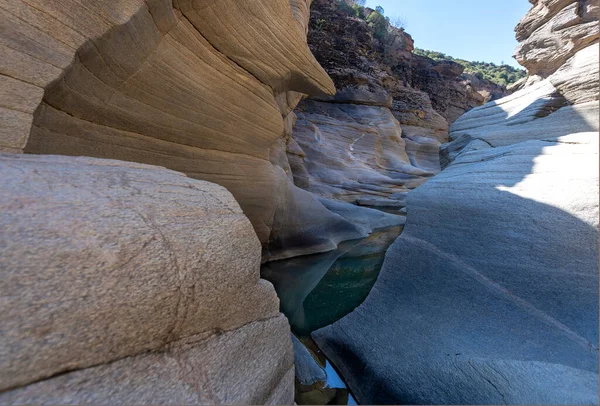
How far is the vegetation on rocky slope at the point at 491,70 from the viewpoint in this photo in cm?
3772

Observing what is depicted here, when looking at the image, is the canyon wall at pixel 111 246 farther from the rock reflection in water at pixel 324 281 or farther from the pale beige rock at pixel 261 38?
the rock reflection in water at pixel 324 281

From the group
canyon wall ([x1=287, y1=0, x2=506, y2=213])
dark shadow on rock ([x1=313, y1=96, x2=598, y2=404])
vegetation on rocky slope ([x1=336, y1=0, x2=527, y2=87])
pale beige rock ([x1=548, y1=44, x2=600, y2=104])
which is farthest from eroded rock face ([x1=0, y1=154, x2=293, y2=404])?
vegetation on rocky slope ([x1=336, y1=0, x2=527, y2=87])

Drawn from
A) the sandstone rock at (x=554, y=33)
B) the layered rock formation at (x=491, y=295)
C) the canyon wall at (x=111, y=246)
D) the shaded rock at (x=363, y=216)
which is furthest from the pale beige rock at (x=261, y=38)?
the sandstone rock at (x=554, y=33)

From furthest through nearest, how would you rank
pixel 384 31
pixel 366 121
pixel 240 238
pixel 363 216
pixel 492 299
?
pixel 384 31 → pixel 366 121 → pixel 363 216 → pixel 492 299 → pixel 240 238

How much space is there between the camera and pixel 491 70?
46.5 meters

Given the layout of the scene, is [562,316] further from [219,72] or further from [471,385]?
[219,72]

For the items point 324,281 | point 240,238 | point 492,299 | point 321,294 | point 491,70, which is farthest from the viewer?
point 491,70

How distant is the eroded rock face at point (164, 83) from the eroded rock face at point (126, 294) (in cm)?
129

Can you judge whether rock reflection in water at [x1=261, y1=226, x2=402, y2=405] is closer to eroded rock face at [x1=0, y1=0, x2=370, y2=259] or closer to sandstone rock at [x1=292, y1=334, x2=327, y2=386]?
sandstone rock at [x1=292, y1=334, x2=327, y2=386]

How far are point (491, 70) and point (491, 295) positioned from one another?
2121 inches

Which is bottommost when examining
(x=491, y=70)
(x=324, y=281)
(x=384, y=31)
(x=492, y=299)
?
(x=324, y=281)

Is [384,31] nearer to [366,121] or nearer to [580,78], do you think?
[366,121]

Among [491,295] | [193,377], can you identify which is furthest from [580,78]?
[193,377]

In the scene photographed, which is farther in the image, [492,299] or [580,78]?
[580,78]
